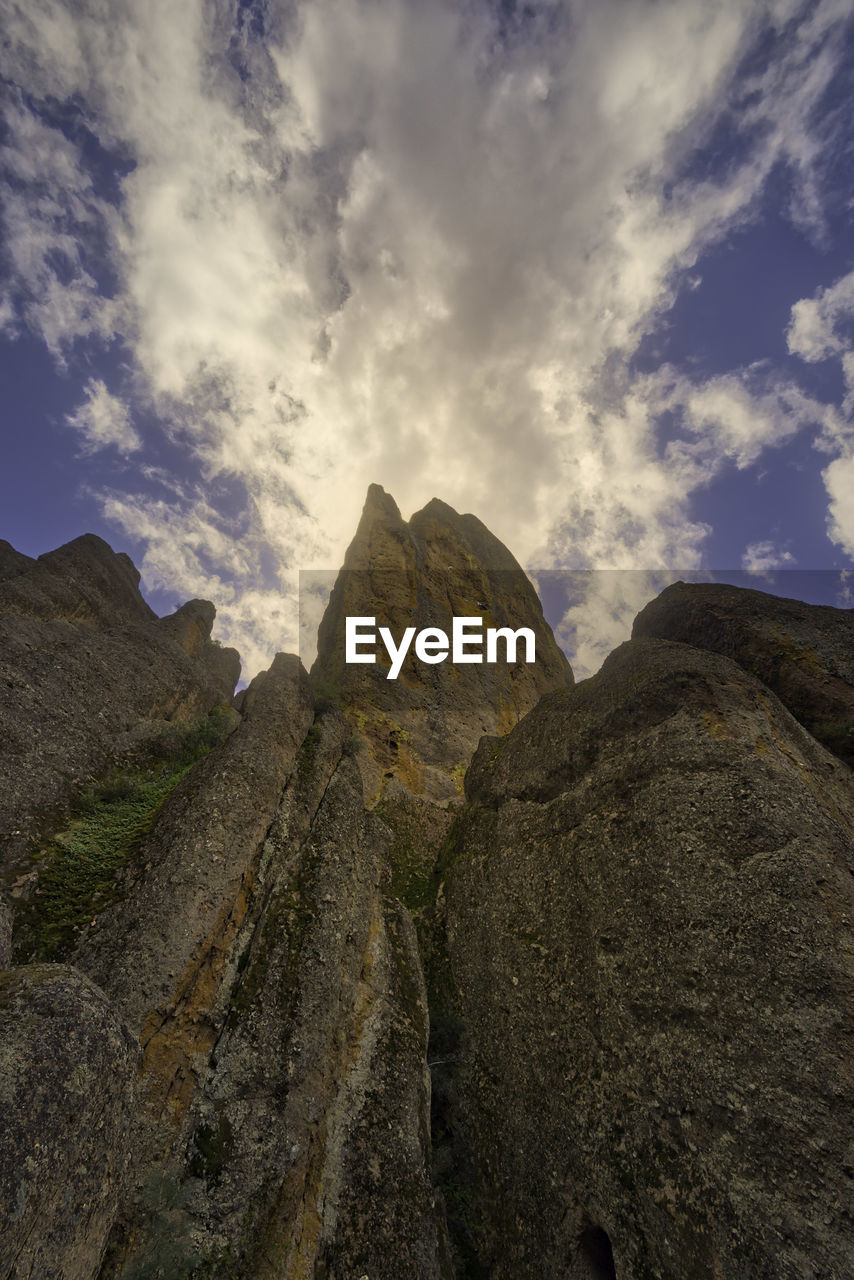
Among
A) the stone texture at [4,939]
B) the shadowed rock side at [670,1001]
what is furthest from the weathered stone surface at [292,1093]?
the stone texture at [4,939]

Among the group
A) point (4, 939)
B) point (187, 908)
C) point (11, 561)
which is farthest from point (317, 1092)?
point (11, 561)

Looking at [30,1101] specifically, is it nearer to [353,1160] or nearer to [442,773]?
[353,1160]

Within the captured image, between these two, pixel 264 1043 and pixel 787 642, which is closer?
pixel 264 1043

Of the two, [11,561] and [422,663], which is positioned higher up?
[11,561]

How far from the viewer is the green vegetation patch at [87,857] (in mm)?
11570

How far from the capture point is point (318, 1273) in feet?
31.4

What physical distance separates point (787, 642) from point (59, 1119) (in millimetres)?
24922

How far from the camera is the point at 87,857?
13.4 metres

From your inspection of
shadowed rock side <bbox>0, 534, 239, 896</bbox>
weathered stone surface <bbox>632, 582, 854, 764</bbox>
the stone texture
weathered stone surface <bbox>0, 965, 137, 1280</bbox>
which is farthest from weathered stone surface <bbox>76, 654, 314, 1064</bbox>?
weathered stone surface <bbox>632, 582, 854, 764</bbox>

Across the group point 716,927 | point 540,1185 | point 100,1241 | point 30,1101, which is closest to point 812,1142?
point 716,927

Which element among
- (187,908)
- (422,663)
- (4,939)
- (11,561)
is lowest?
(4,939)

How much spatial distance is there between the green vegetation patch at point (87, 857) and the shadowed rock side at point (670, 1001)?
10.6 m

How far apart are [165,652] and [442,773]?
51.3ft

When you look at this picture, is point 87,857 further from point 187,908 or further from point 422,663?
point 422,663
